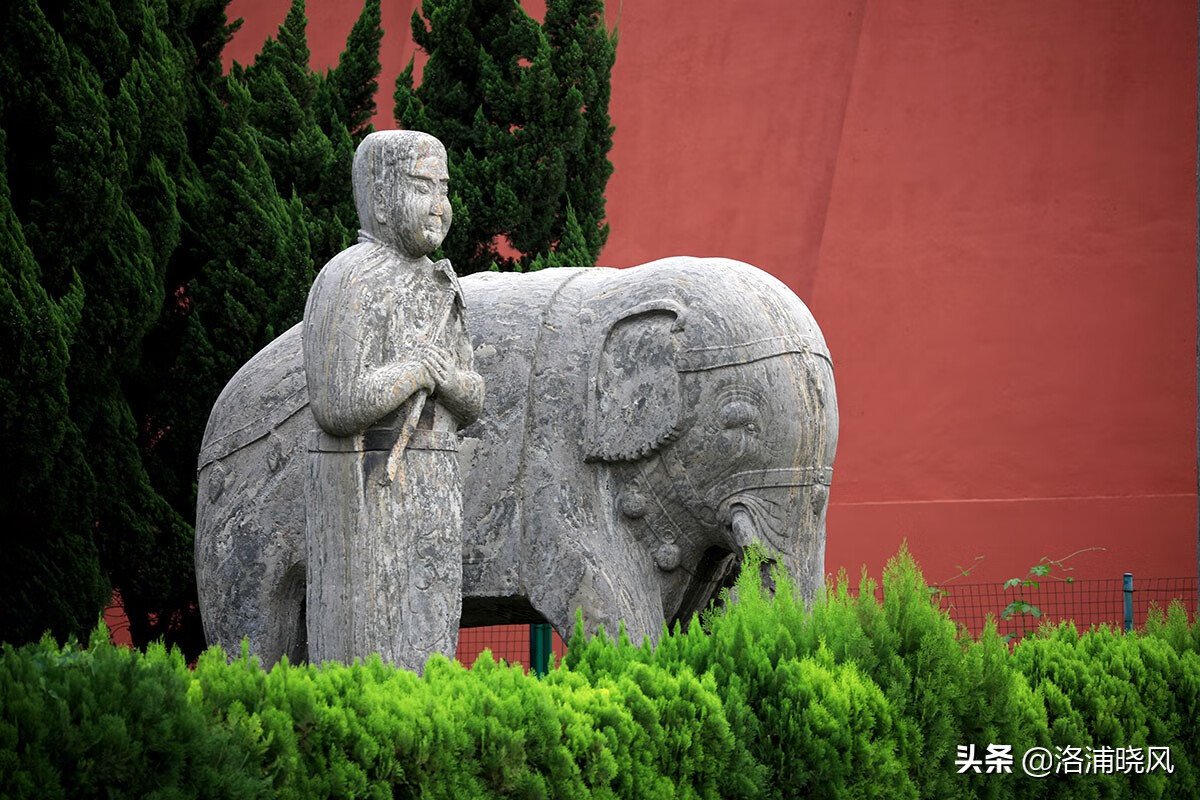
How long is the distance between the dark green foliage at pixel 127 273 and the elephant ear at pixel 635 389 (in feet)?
6.85

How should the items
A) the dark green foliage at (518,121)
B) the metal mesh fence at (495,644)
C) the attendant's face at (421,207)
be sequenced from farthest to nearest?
1. the metal mesh fence at (495,644)
2. the dark green foliage at (518,121)
3. the attendant's face at (421,207)

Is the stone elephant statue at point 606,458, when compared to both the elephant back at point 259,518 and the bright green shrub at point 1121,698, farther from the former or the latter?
the bright green shrub at point 1121,698

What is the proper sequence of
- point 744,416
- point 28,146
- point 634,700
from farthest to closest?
1. point 28,146
2. point 744,416
3. point 634,700

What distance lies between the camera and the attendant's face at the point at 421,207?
5172mm

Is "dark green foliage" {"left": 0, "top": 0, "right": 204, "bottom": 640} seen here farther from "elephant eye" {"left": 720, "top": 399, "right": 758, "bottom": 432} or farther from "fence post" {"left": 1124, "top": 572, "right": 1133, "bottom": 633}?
"fence post" {"left": 1124, "top": 572, "right": 1133, "bottom": 633}

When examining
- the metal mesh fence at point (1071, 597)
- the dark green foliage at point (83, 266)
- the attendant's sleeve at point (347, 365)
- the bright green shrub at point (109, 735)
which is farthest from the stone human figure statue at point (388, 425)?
the metal mesh fence at point (1071, 597)

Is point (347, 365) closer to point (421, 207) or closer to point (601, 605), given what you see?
point (421, 207)

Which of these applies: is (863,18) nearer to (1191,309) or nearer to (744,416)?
(1191,309)

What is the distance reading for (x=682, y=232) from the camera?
34.5ft

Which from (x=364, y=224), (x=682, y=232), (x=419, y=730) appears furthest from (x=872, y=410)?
(x=419, y=730)

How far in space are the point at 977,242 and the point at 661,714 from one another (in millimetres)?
6363

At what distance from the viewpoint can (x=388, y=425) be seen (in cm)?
507

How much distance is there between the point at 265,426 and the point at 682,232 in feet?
15.9

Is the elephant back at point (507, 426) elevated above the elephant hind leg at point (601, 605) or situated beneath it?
elevated above
